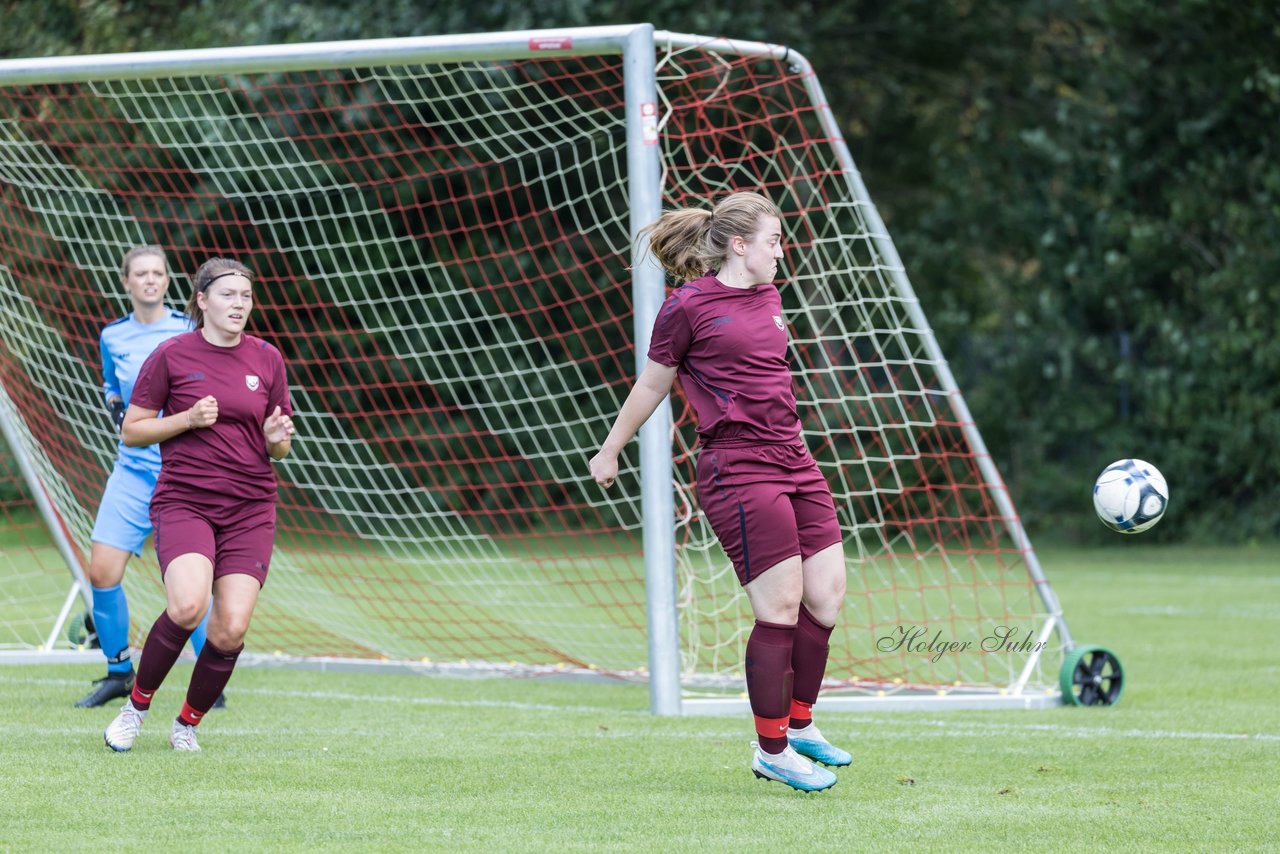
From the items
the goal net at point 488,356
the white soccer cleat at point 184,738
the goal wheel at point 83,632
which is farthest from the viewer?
the goal wheel at point 83,632

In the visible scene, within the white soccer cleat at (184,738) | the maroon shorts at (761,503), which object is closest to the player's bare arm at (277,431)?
the white soccer cleat at (184,738)

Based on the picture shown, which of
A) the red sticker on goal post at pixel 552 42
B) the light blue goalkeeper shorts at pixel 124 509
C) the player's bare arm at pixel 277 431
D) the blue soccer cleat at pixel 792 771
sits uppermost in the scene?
the red sticker on goal post at pixel 552 42

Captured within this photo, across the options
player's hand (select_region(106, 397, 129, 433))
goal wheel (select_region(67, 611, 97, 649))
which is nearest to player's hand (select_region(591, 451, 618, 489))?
player's hand (select_region(106, 397, 129, 433))

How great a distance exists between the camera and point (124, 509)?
656cm

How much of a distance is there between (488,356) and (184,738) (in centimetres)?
639

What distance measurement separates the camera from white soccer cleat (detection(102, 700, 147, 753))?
216 inches

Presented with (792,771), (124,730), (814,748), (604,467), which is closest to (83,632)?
(124,730)

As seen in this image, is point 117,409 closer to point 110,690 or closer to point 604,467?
point 110,690

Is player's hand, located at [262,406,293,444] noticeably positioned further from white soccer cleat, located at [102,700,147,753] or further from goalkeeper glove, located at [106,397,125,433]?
goalkeeper glove, located at [106,397,125,433]

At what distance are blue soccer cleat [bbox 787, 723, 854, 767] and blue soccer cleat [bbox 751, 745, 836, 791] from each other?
17 centimetres

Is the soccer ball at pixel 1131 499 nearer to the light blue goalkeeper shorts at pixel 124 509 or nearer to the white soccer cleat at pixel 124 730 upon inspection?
the white soccer cleat at pixel 124 730

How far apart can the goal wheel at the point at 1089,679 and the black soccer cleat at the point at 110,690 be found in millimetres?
3945

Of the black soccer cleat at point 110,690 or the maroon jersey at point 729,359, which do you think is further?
the black soccer cleat at point 110,690

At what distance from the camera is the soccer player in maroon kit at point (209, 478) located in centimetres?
538
